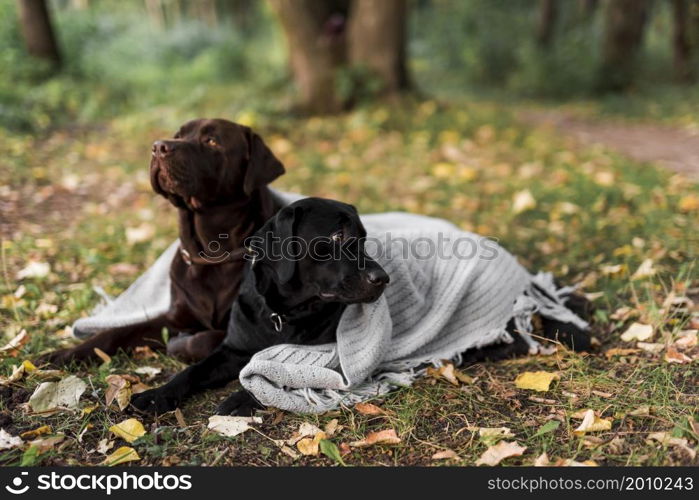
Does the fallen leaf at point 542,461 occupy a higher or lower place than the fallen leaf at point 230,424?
lower

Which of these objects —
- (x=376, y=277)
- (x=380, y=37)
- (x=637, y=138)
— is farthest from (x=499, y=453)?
(x=380, y=37)

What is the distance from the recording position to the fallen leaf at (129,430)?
8.30 feet

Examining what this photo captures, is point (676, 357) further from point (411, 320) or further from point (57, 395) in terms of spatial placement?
point (57, 395)

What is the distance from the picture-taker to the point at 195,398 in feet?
9.53

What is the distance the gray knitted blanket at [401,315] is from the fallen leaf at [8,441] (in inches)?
34.6

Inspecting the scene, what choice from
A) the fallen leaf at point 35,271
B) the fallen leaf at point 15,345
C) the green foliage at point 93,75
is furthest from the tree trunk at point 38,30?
the fallen leaf at point 15,345

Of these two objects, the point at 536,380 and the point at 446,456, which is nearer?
the point at 446,456

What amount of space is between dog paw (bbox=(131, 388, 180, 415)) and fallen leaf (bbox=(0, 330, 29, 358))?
3.01 ft

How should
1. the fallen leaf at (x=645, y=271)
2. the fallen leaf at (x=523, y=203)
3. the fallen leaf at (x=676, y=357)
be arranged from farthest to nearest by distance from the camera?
the fallen leaf at (x=523, y=203)
the fallen leaf at (x=645, y=271)
the fallen leaf at (x=676, y=357)

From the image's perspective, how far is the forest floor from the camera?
8.23ft

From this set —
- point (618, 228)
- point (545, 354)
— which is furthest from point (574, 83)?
point (545, 354)

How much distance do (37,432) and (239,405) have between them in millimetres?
799

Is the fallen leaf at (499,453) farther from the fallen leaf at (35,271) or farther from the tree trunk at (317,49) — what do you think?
the tree trunk at (317,49)

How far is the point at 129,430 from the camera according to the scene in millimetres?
2557
